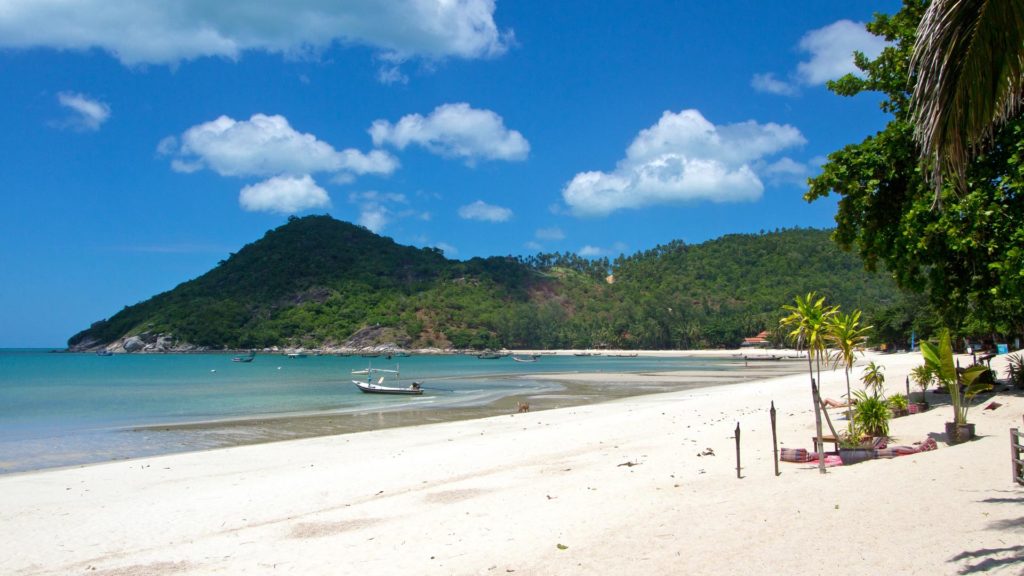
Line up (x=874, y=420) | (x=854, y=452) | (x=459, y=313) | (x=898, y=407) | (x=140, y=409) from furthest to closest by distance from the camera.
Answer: (x=459, y=313), (x=140, y=409), (x=898, y=407), (x=874, y=420), (x=854, y=452)

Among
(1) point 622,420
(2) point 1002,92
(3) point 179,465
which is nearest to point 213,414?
(3) point 179,465

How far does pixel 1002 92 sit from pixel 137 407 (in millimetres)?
43254

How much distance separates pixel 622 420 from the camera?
2300 cm

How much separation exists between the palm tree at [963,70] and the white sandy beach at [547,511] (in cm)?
374

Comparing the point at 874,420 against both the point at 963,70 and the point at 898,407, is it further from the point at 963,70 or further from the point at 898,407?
the point at 963,70

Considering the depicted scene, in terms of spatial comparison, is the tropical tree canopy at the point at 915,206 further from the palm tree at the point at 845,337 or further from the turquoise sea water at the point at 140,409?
the turquoise sea water at the point at 140,409

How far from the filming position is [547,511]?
10422 millimetres

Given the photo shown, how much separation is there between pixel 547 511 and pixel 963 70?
26.3ft

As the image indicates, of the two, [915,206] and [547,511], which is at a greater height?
[915,206]

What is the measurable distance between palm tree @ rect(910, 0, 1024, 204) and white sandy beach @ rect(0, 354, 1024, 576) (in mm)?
3737

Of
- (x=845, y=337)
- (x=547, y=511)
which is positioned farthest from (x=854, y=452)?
(x=547, y=511)

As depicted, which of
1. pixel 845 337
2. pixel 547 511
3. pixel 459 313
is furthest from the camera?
pixel 459 313

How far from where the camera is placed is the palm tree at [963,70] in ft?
15.4

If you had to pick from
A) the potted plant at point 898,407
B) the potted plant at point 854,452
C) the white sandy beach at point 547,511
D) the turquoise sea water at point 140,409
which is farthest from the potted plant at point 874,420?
the turquoise sea water at point 140,409
